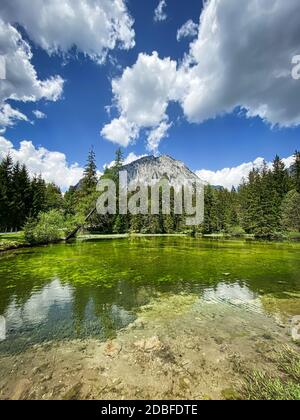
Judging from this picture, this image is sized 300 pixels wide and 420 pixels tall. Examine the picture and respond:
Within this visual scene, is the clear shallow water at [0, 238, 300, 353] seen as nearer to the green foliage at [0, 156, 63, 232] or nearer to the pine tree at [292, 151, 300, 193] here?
the green foliage at [0, 156, 63, 232]

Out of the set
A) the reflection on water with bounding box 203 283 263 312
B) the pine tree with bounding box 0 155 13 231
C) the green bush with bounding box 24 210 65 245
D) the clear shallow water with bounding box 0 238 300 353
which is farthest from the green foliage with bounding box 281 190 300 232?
the pine tree with bounding box 0 155 13 231

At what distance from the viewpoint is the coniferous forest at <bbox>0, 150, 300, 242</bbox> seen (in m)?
48.6

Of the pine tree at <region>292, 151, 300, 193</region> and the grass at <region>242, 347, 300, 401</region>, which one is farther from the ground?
the pine tree at <region>292, 151, 300, 193</region>

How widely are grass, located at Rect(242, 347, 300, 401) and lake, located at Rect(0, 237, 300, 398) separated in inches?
21.1

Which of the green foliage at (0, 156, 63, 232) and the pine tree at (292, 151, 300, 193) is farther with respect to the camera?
the pine tree at (292, 151, 300, 193)

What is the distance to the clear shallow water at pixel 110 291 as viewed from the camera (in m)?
8.22

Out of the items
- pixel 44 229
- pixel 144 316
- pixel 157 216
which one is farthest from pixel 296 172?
pixel 144 316

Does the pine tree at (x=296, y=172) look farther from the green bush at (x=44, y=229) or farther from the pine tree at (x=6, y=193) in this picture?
the pine tree at (x=6, y=193)

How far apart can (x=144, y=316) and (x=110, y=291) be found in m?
3.71

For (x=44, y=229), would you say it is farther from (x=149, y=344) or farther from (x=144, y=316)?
(x=149, y=344)

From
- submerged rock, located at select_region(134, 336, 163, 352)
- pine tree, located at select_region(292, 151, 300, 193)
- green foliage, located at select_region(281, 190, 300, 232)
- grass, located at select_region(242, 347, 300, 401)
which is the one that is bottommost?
submerged rock, located at select_region(134, 336, 163, 352)

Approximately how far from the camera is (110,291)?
12.2m
